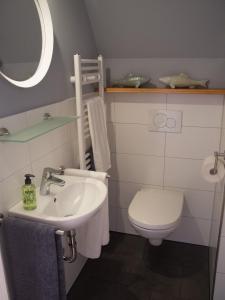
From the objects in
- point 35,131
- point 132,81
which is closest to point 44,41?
point 35,131

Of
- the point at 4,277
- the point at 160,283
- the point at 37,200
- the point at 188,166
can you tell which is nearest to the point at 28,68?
the point at 37,200

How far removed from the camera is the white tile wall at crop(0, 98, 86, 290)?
1258mm

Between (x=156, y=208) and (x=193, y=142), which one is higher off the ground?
(x=193, y=142)

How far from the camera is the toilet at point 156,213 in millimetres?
1878

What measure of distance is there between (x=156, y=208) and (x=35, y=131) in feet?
3.68

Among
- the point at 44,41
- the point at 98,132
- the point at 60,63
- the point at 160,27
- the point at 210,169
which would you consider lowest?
the point at 210,169

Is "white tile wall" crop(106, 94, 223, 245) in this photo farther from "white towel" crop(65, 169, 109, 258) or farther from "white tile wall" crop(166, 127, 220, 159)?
"white towel" crop(65, 169, 109, 258)

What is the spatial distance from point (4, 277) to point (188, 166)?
1.56 metres

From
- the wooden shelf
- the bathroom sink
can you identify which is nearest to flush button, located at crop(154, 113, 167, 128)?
the wooden shelf

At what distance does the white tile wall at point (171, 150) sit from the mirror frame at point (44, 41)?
0.84 m

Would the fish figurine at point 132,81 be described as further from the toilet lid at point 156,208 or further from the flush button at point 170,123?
the toilet lid at point 156,208

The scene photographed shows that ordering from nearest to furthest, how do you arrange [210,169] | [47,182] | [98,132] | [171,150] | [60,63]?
[47,182], [60,63], [210,169], [98,132], [171,150]

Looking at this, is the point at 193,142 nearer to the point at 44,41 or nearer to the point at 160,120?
the point at 160,120

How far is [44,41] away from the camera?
59.6 inches
